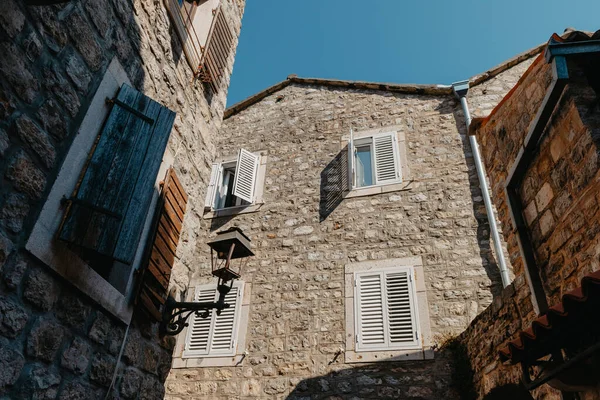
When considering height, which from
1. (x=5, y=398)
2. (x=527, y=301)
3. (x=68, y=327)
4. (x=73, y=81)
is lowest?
(x=5, y=398)

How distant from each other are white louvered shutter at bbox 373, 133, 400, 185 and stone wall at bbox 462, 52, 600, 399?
9.31ft

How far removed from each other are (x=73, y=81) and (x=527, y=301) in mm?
3838

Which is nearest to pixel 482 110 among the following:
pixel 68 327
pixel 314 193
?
pixel 314 193

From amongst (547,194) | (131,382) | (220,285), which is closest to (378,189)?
(547,194)

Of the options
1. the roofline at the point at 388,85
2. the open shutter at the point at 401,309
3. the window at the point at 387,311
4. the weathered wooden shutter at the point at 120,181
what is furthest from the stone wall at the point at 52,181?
the roofline at the point at 388,85

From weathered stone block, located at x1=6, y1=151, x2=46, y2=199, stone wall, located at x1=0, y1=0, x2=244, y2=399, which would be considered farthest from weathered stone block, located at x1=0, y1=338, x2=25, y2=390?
weathered stone block, located at x1=6, y1=151, x2=46, y2=199

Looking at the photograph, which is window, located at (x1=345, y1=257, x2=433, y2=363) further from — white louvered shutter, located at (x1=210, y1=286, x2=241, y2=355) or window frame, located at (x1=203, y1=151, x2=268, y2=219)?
window frame, located at (x1=203, y1=151, x2=268, y2=219)

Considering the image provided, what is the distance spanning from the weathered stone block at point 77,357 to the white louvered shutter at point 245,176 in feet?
17.0

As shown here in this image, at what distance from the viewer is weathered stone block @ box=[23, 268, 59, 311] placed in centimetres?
241

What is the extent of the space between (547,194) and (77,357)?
3607mm

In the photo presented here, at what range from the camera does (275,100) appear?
31.4 feet

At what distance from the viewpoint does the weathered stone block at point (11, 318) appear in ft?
7.37

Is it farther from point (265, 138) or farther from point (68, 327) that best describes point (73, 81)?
point (265, 138)

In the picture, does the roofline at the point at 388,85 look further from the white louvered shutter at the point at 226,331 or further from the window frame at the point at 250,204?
the white louvered shutter at the point at 226,331
